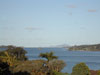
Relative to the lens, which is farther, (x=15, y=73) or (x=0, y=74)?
(x=15, y=73)

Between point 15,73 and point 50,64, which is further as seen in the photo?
point 50,64

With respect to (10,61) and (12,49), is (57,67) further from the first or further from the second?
(12,49)

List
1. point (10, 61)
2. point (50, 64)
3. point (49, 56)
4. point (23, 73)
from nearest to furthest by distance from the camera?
point (23, 73) < point (10, 61) < point (50, 64) < point (49, 56)

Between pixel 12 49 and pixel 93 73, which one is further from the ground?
pixel 12 49

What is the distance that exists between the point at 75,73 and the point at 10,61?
568 inches

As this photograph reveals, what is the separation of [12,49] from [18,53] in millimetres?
2579

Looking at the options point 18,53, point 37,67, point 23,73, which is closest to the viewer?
point 23,73

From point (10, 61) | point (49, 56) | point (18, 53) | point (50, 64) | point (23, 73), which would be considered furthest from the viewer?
point (18, 53)

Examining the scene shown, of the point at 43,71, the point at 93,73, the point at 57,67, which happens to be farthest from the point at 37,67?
the point at 57,67

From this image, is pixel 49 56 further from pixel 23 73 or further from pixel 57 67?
pixel 23 73

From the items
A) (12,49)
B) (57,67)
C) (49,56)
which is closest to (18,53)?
(12,49)

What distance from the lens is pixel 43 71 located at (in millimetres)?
33500

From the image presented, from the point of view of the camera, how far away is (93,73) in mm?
33344

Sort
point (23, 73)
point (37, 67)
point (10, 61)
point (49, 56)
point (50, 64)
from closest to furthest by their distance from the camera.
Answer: point (23, 73) → point (37, 67) → point (10, 61) → point (50, 64) → point (49, 56)
